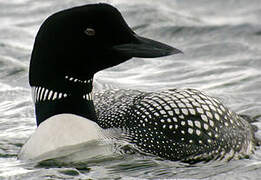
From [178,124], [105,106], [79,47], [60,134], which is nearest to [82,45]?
[79,47]

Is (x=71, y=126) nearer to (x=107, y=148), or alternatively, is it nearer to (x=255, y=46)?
(x=107, y=148)

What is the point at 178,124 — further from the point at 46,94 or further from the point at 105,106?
the point at 46,94

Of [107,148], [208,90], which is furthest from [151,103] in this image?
[208,90]

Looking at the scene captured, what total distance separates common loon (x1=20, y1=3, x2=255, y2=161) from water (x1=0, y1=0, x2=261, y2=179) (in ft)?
0.41

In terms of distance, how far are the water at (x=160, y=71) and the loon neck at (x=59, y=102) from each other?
280mm

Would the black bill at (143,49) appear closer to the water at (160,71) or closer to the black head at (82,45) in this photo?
the black head at (82,45)

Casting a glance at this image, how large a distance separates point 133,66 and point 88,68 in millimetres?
3473

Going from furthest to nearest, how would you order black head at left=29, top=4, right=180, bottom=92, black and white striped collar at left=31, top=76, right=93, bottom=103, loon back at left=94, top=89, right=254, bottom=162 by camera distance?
loon back at left=94, top=89, right=254, bottom=162
black and white striped collar at left=31, top=76, right=93, bottom=103
black head at left=29, top=4, right=180, bottom=92

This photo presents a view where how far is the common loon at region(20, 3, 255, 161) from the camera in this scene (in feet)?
15.4

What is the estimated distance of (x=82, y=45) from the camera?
4.72 meters

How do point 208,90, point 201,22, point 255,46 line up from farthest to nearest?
point 201,22, point 255,46, point 208,90

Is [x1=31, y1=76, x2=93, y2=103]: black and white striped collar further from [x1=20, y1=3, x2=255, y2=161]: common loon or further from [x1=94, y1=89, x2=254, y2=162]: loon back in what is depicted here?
[x1=94, y1=89, x2=254, y2=162]: loon back

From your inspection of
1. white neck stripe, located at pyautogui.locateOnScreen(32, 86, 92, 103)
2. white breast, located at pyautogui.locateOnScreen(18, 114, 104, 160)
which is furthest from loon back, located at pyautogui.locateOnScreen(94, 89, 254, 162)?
white neck stripe, located at pyautogui.locateOnScreen(32, 86, 92, 103)

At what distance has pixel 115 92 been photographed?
562cm
